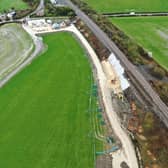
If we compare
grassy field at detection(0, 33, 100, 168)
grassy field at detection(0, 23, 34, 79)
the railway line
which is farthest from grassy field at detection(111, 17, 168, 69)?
grassy field at detection(0, 23, 34, 79)

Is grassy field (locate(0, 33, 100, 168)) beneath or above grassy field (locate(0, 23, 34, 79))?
beneath

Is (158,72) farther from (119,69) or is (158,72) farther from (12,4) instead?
(12,4)

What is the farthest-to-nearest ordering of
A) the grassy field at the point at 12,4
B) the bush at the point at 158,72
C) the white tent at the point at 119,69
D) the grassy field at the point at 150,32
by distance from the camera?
the grassy field at the point at 12,4
the grassy field at the point at 150,32
the bush at the point at 158,72
the white tent at the point at 119,69

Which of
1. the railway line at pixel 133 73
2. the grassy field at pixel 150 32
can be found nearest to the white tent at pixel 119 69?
the railway line at pixel 133 73

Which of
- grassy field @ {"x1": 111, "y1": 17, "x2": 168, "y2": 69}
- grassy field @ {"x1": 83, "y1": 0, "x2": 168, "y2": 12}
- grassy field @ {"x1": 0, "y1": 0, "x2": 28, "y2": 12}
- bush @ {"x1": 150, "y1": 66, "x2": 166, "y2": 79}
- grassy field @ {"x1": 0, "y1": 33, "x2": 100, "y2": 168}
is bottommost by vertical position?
grassy field @ {"x1": 0, "y1": 33, "x2": 100, "y2": 168}

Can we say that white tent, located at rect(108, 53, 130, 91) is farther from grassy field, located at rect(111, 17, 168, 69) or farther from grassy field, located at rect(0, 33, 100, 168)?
grassy field, located at rect(111, 17, 168, 69)

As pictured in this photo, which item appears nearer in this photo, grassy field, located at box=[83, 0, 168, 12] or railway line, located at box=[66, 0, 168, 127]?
railway line, located at box=[66, 0, 168, 127]

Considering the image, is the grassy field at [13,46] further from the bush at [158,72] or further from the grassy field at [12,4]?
the bush at [158,72]
